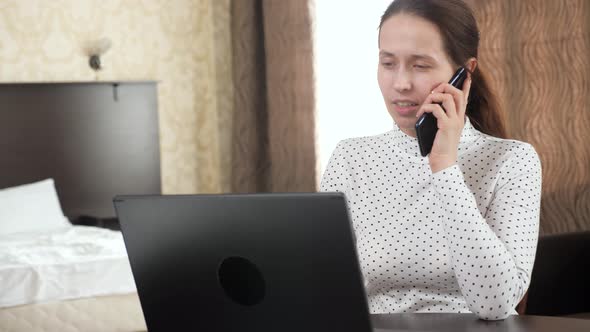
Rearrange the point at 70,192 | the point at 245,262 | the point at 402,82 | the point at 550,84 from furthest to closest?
the point at 70,192 < the point at 550,84 < the point at 402,82 < the point at 245,262

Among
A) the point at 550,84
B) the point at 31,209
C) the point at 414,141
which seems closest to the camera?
the point at 414,141

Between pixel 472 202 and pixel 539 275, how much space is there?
1351 millimetres

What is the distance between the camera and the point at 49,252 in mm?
3395

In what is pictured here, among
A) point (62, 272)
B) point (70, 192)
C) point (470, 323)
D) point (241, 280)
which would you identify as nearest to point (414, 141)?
point (470, 323)

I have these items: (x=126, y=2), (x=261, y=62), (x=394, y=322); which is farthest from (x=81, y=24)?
(x=394, y=322)

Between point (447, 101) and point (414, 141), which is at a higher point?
point (447, 101)

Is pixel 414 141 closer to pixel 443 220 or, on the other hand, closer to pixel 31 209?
pixel 443 220

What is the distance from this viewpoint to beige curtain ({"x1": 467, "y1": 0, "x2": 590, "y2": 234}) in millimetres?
3215

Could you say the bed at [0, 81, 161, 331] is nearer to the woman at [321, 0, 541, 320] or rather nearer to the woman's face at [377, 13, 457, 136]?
the woman at [321, 0, 541, 320]

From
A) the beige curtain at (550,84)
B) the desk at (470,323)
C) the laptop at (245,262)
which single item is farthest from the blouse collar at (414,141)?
the beige curtain at (550,84)

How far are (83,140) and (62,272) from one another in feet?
5.82

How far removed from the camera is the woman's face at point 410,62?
1.59 meters

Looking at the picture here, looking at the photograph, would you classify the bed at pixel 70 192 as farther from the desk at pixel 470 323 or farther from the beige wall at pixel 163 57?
the desk at pixel 470 323

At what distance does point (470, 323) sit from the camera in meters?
1.26
